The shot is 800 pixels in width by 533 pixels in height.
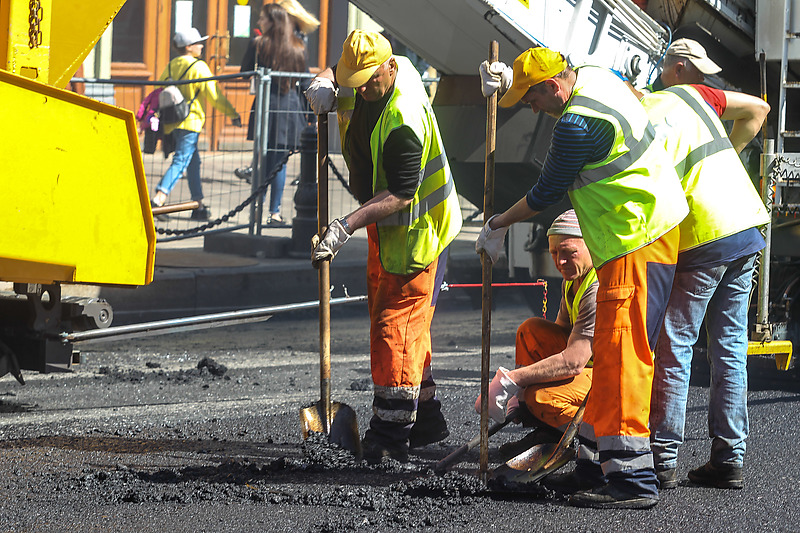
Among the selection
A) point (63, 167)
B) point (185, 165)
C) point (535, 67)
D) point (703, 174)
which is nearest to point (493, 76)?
point (535, 67)

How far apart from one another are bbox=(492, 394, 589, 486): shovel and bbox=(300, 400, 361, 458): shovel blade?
2.09ft

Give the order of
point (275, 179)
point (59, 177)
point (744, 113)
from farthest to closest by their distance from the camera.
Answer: point (275, 179) < point (744, 113) < point (59, 177)

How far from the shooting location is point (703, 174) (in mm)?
4000

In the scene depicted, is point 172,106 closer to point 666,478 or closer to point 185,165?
point 185,165

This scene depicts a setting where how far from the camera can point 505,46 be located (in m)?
6.14

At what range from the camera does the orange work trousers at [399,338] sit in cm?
422

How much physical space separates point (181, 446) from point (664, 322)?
6.92 ft

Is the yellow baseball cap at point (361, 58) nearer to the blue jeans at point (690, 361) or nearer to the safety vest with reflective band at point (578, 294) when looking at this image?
the safety vest with reflective band at point (578, 294)

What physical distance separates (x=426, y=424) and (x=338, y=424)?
0.41m

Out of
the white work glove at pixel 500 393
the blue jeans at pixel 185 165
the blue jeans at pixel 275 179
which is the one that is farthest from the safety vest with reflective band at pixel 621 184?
the blue jeans at pixel 185 165

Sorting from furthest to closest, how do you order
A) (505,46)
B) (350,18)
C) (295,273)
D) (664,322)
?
(350,18), (295,273), (505,46), (664,322)

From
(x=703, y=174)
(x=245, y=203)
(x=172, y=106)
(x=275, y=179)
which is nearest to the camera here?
(x=703, y=174)

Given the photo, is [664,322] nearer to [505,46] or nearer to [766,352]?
[766,352]

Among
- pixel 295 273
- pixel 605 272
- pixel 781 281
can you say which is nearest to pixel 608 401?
pixel 605 272
